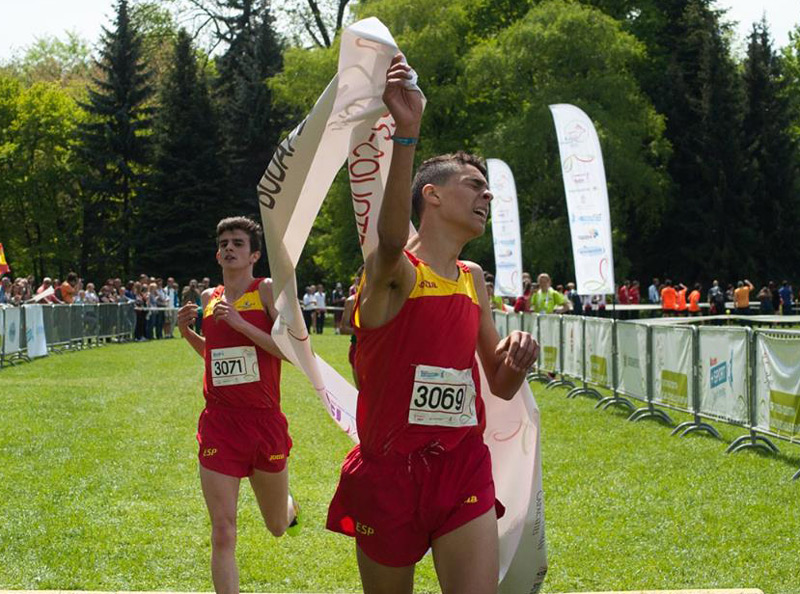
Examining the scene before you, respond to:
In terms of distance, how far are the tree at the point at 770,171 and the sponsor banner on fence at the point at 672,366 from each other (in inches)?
1771

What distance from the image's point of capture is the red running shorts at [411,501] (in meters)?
4.20

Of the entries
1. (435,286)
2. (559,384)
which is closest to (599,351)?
(559,384)

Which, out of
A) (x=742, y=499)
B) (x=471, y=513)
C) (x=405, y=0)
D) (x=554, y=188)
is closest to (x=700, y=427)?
(x=742, y=499)

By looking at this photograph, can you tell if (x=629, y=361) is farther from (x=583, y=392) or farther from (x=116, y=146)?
(x=116, y=146)

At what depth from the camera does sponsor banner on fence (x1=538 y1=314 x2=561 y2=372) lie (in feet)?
67.8

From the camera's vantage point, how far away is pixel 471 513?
4.23 meters

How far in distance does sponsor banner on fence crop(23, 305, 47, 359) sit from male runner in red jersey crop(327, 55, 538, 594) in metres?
22.3

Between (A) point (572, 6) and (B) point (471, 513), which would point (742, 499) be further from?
(A) point (572, 6)

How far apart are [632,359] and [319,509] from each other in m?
7.71

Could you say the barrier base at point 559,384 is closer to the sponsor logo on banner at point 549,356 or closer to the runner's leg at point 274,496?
the sponsor logo on banner at point 549,356

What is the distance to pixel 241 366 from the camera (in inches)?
256

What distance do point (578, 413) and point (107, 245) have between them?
47865 mm

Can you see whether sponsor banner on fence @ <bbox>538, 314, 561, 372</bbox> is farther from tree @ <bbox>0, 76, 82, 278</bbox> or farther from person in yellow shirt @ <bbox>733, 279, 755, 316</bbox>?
tree @ <bbox>0, 76, 82, 278</bbox>

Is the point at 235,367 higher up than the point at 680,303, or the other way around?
the point at 235,367
